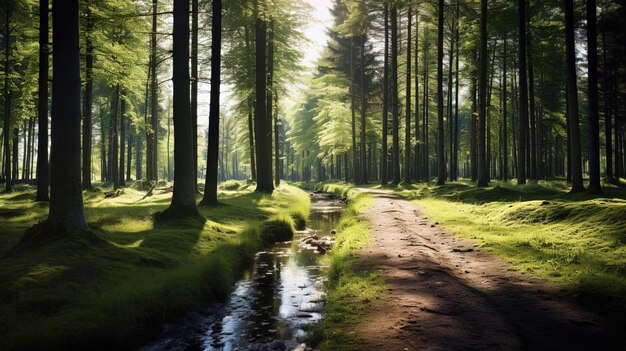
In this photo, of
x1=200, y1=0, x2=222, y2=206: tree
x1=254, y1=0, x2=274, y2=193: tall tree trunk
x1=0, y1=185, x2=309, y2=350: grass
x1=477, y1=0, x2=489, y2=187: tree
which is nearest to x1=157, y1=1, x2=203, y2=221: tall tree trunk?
x1=0, y1=185, x2=309, y2=350: grass

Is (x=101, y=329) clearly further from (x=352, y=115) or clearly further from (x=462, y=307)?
(x=352, y=115)

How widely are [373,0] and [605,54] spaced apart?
1710cm

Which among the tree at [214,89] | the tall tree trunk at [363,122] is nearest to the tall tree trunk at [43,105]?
the tree at [214,89]

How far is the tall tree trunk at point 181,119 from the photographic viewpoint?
473 inches

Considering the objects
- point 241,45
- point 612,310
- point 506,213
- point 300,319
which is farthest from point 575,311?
point 241,45

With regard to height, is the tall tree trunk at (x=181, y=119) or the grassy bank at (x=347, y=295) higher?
the tall tree trunk at (x=181, y=119)

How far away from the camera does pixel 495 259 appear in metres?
8.17

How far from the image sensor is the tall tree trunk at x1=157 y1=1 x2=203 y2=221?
39.4ft

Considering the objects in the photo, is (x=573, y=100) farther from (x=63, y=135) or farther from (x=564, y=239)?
(x=63, y=135)

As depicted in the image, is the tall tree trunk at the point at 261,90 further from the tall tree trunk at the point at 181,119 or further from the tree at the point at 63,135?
the tree at the point at 63,135

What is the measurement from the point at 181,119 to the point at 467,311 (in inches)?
377

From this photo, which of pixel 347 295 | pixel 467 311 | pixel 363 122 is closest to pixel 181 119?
pixel 347 295

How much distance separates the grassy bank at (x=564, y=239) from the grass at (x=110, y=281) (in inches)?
226

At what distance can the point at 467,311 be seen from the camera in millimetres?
5371
